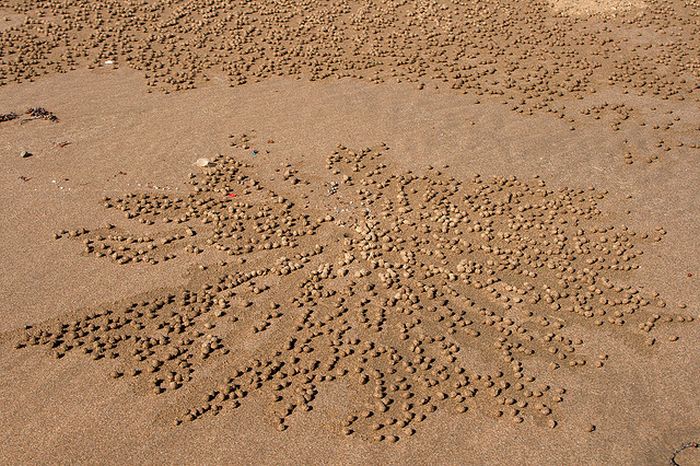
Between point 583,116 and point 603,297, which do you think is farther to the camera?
point 583,116

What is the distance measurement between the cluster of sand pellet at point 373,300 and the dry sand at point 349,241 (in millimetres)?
35

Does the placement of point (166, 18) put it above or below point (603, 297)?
above

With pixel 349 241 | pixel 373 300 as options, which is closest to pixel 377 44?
pixel 349 241

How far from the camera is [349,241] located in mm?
8922

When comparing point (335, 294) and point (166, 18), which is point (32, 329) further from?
point (166, 18)

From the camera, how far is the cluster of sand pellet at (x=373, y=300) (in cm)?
671

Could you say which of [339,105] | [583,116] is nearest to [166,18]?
[339,105]

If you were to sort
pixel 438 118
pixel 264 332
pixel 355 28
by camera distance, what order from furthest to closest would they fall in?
pixel 355 28
pixel 438 118
pixel 264 332

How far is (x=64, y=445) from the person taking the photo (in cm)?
613

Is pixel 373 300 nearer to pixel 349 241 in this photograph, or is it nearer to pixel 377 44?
pixel 349 241

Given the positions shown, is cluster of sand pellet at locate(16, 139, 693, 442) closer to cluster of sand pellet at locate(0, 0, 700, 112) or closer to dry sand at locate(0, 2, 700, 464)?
dry sand at locate(0, 2, 700, 464)

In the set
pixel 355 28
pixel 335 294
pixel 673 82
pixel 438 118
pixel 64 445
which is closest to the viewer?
pixel 64 445

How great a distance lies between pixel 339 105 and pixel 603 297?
21.6 feet

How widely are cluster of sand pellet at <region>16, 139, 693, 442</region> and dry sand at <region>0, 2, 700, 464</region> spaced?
0.03 meters
